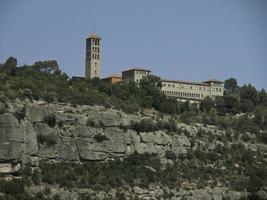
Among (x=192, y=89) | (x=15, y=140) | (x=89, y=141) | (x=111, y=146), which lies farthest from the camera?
(x=192, y=89)

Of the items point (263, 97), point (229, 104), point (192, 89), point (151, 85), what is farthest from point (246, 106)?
point (192, 89)

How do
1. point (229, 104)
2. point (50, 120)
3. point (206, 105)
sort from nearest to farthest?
1. point (50, 120)
2. point (206, 105)
3. point (229, 104)

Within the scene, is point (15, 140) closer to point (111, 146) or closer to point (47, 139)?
point (47, 139)

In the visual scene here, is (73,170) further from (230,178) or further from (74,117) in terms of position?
(230,178)

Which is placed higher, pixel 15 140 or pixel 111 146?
pixel 15 140

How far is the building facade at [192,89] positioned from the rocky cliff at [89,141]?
1455 inches

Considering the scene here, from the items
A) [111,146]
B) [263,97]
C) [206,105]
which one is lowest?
[111,146]

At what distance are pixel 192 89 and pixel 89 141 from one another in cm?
5156

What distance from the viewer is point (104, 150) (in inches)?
3595

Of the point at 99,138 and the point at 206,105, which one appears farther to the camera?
the point at 206,105

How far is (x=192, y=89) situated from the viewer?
141 m

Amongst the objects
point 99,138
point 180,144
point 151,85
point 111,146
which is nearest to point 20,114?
point 99,138

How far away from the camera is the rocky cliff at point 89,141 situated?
279ft

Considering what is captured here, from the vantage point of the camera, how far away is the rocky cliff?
279 feet
